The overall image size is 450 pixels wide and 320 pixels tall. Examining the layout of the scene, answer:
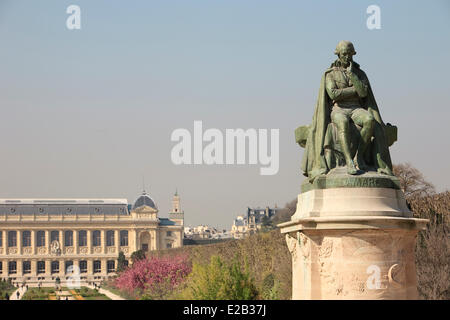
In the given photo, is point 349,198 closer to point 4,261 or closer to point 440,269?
point 440,269

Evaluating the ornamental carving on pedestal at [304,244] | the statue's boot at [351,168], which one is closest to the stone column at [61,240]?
the ornamental carving on pedestal at [304,244]

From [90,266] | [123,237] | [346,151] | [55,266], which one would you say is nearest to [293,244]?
[346,151]

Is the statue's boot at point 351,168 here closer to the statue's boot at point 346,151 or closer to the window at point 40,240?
the statue's boot at point 346,151

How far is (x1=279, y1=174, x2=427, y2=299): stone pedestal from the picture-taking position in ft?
44.2

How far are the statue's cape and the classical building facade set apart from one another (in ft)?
454

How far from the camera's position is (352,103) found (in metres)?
14.5

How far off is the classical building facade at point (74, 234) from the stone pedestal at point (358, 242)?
138827 mm

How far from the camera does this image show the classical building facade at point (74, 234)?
5999 inches

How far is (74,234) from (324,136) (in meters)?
143

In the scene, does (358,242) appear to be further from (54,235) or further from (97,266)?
(54,235)

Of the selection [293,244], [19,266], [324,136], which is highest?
[324,136]

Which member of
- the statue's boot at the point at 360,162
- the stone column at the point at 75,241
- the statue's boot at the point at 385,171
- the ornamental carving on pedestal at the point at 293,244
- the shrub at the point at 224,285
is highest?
the statue's boot at the point at 360,162

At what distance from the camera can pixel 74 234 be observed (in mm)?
154375

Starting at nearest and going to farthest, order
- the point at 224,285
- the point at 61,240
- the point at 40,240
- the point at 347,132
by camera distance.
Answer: the point at 347,132 → the point at 224,285 → the point at 40,240 → the point at 61,240
